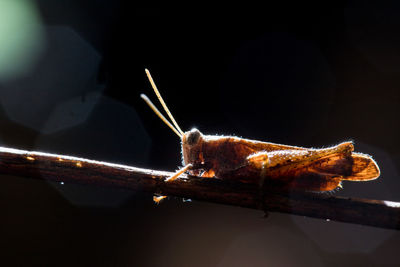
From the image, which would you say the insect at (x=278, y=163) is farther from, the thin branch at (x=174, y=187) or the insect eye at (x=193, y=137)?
A: the thin branch at (x=174, y=187)

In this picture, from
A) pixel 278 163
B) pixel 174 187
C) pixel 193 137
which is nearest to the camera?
pixel 174 187

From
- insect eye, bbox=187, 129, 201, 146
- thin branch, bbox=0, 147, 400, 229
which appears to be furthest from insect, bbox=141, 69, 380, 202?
thin branch, bbox=0, 147, 400, 229

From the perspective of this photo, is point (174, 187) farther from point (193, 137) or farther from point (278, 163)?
point (278, 163)

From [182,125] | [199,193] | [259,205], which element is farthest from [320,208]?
[182,125]

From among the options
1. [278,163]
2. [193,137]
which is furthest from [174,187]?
[278,163]

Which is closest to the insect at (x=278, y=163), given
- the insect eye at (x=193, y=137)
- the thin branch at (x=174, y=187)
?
the insect eye at (x=193, y=137)
